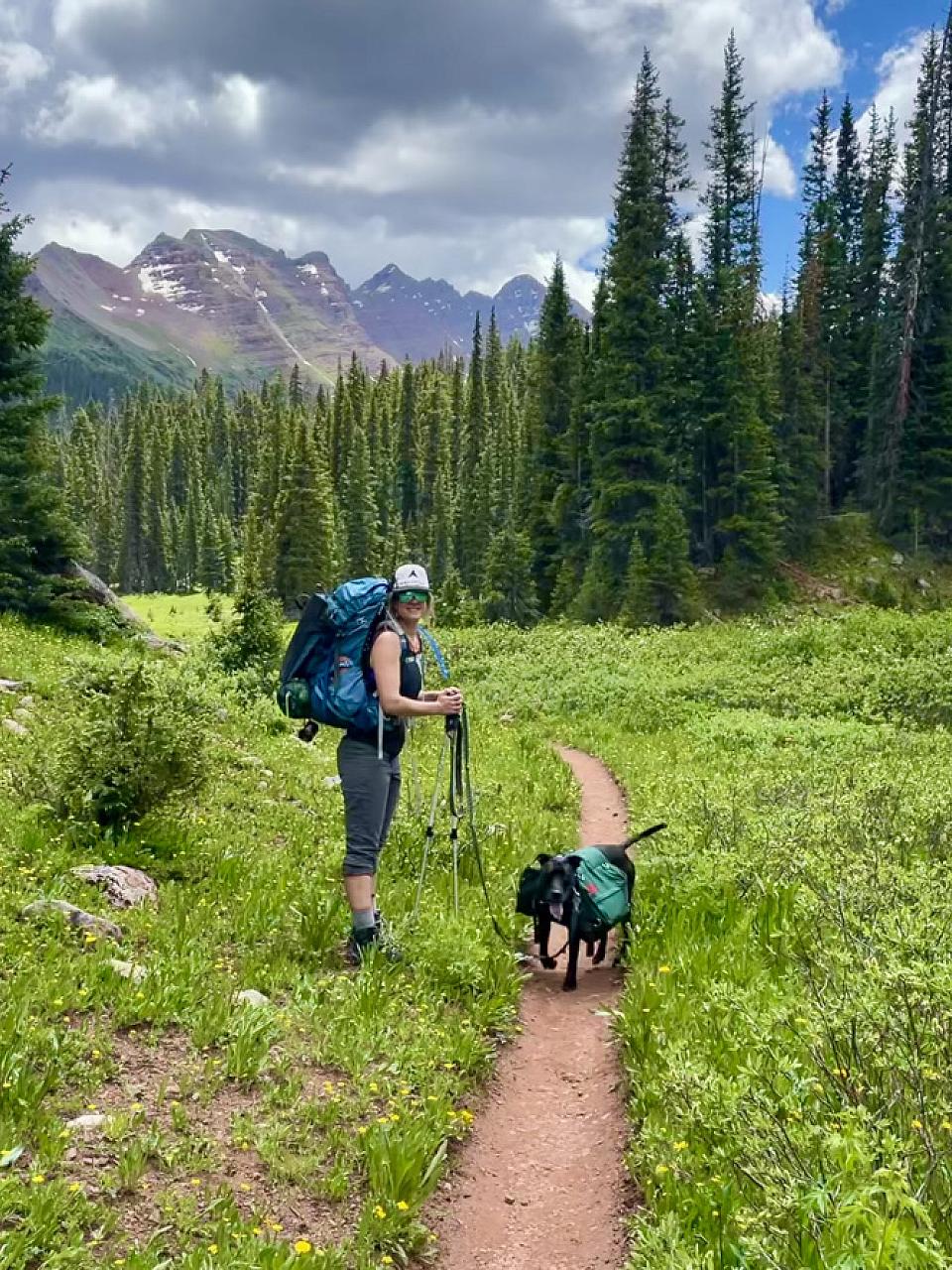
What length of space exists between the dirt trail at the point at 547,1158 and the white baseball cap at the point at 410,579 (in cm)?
325

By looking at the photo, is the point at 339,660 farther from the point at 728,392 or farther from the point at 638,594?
the point at 728,392

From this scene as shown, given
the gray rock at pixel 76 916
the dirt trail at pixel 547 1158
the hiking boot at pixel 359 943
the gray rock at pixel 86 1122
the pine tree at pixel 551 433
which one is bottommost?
the dirt trail at pixel 547 1158

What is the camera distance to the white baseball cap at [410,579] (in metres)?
6.21

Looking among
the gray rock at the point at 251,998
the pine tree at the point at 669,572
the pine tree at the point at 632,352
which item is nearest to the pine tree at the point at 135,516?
the pine tree at the point at 632,352

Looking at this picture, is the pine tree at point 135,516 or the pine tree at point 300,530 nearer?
the pine tree at point 300,530

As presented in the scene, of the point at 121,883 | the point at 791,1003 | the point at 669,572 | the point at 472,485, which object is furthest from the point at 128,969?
the point at 472,485

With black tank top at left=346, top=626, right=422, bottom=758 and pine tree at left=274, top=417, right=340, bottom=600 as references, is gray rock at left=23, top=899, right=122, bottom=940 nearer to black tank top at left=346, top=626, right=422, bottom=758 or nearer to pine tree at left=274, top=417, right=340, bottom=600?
black tank top at left=346, top=626, right=422, bottom=758

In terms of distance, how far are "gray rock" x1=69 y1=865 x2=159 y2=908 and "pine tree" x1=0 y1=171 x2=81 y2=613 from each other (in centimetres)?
1453

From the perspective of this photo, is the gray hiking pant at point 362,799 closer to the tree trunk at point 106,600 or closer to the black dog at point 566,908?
the black dog at point 566,908

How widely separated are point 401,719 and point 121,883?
2.51 metres

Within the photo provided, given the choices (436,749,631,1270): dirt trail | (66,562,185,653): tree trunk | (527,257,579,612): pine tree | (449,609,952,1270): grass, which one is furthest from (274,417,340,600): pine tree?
(436,749,631,1270): dirt trail

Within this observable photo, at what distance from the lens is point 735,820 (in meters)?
9.79

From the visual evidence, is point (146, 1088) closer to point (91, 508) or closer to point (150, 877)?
point (150, 877)

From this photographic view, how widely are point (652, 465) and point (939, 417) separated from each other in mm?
16226
